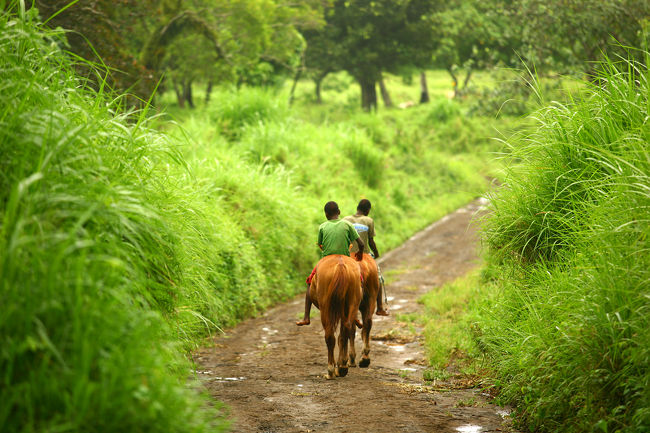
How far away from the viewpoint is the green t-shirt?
777cm

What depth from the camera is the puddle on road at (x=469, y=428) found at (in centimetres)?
553

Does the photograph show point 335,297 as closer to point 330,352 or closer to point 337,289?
point 337,289

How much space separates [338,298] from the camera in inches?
292

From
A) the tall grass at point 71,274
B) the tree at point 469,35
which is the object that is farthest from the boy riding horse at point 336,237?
the tree at point 469,35

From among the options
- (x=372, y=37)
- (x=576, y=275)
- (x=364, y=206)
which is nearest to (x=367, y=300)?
(x=364, y=206)

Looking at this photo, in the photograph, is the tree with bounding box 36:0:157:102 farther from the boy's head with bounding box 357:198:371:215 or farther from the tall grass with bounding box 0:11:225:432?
the tall grass with bounding box 0:11:225:432

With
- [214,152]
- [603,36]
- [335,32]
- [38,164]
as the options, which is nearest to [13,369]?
[38,164]

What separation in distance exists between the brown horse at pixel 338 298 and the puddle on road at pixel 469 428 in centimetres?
211

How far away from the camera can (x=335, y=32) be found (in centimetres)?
3266

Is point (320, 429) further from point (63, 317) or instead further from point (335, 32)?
point (335, 32)

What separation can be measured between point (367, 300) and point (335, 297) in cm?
121

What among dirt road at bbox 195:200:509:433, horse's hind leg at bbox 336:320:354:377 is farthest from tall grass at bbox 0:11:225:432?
horse's hind leg at bbox 336:320:354:377

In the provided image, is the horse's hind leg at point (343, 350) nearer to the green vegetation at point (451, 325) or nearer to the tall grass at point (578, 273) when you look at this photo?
the green vegetation at point (451, 325)

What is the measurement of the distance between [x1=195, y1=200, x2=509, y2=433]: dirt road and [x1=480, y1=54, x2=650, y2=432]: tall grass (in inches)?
27.3
